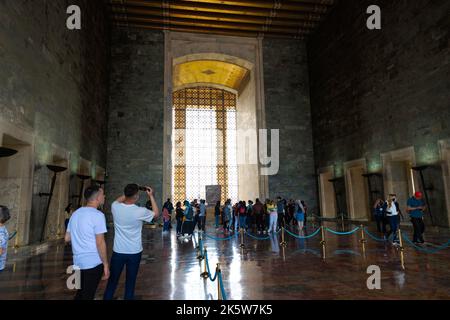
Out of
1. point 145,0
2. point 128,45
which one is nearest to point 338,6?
point 145,0

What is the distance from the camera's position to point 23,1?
7117 millimetres

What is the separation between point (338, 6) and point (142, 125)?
12.0 m

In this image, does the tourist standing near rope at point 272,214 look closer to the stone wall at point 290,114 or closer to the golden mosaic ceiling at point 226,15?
the stone wall at point 290,114

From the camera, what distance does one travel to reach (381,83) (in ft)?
40.5

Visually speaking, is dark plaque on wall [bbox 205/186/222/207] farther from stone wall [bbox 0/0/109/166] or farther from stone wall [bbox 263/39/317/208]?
stone wall [bbox 0/0/109/166]

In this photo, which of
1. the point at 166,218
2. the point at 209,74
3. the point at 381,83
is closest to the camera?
the point at 166,218

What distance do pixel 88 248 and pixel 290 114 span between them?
16.4 meters

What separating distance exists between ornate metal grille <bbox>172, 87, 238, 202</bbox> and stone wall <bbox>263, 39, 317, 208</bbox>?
5772 millimetres

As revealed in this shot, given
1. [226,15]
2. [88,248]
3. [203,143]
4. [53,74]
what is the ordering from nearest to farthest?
[88,248] → [53,74] → [226,15] → [203,143]

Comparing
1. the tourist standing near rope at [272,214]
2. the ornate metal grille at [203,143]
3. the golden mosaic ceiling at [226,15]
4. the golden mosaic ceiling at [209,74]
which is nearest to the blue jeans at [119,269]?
the tourist standing near rope at [272,214]

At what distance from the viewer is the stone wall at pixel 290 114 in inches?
671

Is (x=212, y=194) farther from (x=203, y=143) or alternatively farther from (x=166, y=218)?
(x=166, y=218)

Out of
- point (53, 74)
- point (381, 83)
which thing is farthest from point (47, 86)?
point (381, 83)

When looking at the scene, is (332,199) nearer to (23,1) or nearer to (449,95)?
(449,95)
